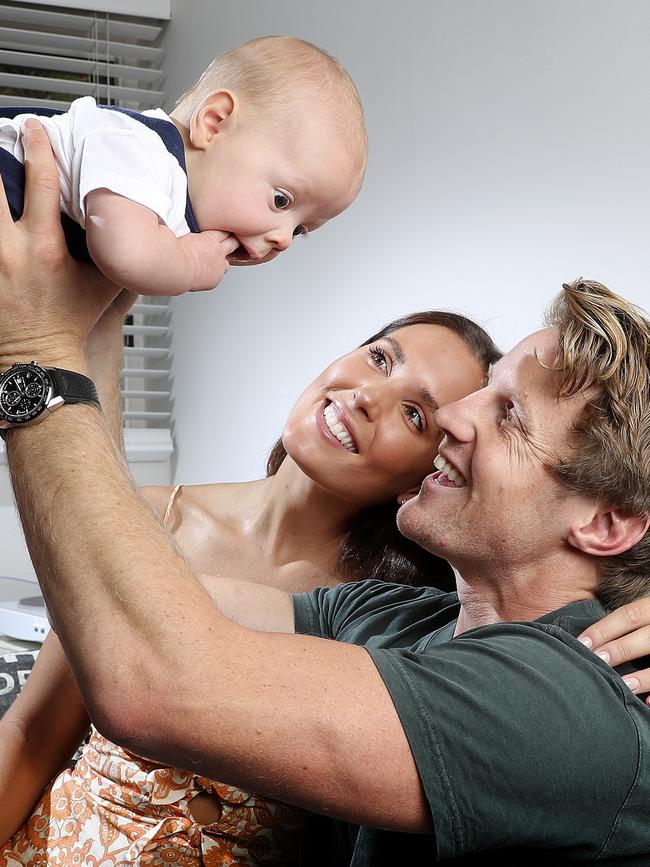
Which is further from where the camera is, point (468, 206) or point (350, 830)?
point (468, 206)

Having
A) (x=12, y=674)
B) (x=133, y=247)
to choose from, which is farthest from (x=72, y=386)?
(x=12, y=674)

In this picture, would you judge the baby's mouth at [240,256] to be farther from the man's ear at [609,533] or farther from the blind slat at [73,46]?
the blind slat at [73,46]

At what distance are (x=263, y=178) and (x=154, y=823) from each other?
825 millimetres

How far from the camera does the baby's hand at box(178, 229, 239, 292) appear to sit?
1136 millimetres

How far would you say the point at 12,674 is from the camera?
73.6 inches

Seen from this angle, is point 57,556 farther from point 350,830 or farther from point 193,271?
point 350,830

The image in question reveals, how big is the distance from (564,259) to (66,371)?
1.35m

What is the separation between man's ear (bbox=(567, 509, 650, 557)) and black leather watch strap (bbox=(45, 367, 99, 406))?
627mm

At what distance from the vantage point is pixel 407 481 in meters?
1.94

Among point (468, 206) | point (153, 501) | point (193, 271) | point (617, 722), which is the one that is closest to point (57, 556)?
point (193, 271)

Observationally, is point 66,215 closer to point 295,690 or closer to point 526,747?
point 295,690

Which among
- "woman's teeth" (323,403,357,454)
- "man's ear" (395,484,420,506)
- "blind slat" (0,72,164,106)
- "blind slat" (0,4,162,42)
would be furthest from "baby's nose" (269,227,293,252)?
"blind slat" (0,4,162,42)

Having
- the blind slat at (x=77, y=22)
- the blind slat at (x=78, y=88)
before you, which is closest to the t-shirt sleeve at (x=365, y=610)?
the blind slat at (x=78, y=88)

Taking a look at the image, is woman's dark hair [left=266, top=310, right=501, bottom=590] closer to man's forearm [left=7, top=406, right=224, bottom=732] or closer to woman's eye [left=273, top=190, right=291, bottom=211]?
woman's eye [left=273, top=190, right=291, bottom=211]
